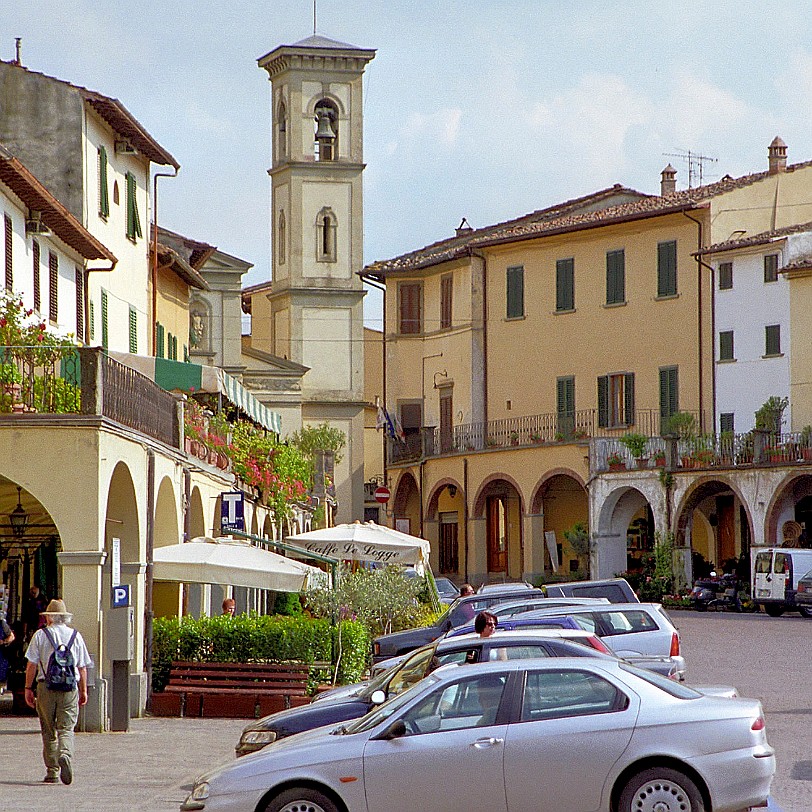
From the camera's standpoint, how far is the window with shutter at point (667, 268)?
54.5m

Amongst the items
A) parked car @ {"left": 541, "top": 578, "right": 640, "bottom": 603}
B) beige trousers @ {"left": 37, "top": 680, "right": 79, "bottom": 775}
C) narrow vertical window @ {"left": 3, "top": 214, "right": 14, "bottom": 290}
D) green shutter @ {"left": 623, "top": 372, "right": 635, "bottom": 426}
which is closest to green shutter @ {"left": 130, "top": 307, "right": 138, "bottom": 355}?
narrow vertical window @ {"left": 3, "top": 214, "right": 14, "bottom": 290}

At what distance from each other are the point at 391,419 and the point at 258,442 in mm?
29195

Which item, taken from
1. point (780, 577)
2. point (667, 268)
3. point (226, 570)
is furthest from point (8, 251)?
point (667, 268)

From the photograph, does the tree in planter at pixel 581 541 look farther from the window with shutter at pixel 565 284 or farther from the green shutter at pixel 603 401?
the window with shutter at pixel 565 284

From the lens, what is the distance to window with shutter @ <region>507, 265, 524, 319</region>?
59.0 metres

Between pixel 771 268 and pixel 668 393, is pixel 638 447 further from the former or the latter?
pixel 771 268

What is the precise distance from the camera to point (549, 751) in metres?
Result: 10.8

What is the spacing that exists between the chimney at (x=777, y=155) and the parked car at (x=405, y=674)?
149 ft

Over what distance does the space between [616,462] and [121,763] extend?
125 feet

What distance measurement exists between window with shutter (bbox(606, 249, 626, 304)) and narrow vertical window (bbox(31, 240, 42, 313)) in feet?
107

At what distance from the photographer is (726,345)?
52656 millimetres

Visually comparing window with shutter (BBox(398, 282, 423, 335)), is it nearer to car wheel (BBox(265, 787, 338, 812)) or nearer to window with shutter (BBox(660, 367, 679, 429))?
window with shutter (BBox(660, 367, 679, 429))

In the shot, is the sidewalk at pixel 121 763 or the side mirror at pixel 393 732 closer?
the side mirror at pixel 393 732

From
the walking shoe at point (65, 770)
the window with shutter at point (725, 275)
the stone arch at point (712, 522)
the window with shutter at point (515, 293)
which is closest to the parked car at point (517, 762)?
the walking shoe at point (65, 770)
